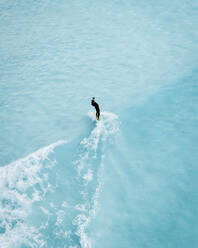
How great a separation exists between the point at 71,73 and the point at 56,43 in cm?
427

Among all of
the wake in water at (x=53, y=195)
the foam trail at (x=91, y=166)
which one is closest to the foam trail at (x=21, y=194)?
the wake in water at (x=53, y=195)

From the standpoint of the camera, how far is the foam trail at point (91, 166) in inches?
358

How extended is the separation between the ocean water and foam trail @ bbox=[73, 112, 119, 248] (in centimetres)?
4

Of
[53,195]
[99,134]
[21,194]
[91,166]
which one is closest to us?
[53,195]

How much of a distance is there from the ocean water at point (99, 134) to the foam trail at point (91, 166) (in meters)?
0.04

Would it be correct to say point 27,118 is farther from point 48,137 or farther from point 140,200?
point 140,200

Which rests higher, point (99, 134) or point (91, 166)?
point (99, 134)

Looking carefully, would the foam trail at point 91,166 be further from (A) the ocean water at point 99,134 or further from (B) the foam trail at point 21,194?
(B) the foam trail at point 21,194

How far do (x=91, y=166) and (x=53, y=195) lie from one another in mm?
1953

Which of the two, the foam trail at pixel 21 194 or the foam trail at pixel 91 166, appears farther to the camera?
the foam trail at pixel 91 166

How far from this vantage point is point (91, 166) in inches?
423

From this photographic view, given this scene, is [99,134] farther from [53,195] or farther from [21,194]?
[21,194]

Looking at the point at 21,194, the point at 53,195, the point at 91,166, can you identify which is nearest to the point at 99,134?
the point at 91,166

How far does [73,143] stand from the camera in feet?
38.3
